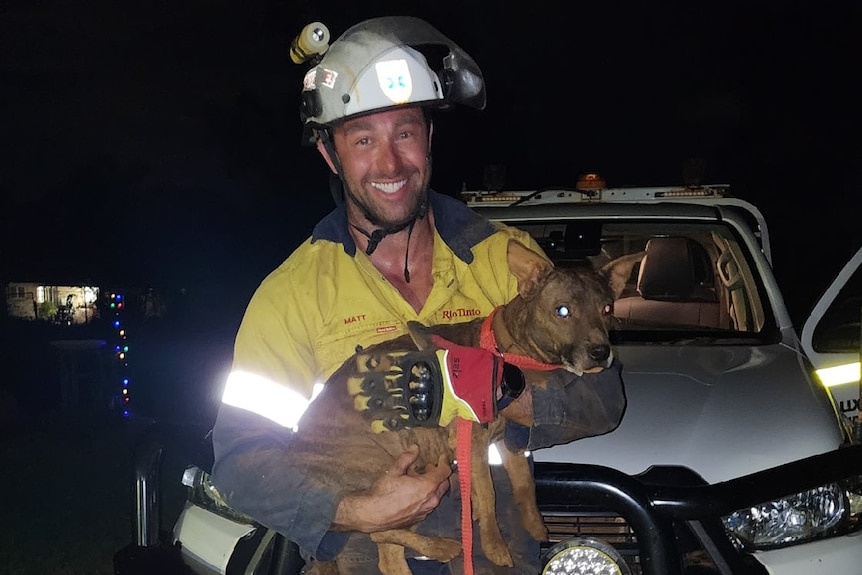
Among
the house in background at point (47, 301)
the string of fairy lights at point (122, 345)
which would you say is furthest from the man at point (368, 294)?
the house in background at point (47, 301)

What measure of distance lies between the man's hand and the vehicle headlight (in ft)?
3.04

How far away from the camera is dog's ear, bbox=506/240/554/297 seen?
2.44m

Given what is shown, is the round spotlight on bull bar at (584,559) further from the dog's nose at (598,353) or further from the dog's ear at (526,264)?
the dog's ear at (526,264)

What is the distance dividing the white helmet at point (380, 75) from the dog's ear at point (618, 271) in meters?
0.75

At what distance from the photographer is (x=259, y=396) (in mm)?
2197

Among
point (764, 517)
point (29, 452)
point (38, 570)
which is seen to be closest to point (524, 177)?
point (29, 452)

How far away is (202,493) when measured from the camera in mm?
3076

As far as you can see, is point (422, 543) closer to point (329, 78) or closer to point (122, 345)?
point (329, 78)

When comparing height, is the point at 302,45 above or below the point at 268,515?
above

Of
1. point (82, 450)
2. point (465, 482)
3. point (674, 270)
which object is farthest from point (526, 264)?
point (82, 450)

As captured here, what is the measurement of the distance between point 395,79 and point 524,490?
50.0 inches

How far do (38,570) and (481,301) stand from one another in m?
4.38

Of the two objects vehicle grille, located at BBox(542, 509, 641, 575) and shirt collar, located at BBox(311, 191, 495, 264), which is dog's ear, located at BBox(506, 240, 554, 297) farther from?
vehicle grille, located at BBox(542, 509, 641, 575)

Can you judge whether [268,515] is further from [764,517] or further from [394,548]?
[764,517]
